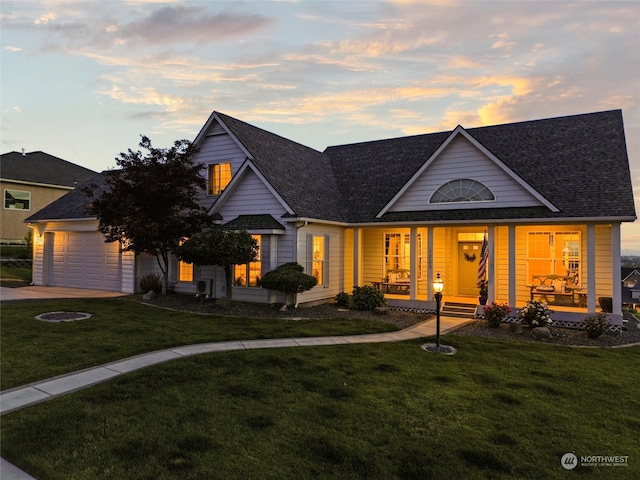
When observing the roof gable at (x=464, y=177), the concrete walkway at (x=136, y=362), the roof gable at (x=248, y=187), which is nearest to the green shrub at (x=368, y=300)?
the concrete walkway at (x=136, y=362)

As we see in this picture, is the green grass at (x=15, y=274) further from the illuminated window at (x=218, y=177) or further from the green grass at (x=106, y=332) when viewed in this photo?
the illuminated window at (x=218, y=177)

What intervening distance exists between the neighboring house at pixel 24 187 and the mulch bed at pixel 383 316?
23126mm

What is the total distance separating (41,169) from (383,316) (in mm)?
35159

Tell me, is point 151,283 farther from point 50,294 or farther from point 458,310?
point 458,310

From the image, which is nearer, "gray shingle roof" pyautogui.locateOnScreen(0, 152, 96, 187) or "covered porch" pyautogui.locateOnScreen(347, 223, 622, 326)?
"covered porch" pyautogui.locateOnScreen(347, 223, 622, 326)

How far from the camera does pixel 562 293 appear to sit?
45.8 ft

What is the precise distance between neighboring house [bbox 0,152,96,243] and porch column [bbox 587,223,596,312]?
3830 centimetres

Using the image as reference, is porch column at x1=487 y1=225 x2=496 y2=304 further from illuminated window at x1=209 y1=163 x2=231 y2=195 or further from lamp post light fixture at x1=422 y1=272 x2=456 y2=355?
illuminated window at x1=209 y1=163 x2=231 y2=195

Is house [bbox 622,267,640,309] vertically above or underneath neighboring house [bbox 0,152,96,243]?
underneath

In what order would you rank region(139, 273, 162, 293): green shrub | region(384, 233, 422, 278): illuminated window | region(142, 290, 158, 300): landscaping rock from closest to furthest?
region(142, 290, 158, 300): landscaping rock → region(384, 233, 422, 278): illuminated window → region(139, 273, 162, 293): green shrub

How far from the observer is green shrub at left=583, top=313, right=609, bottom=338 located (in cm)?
1110

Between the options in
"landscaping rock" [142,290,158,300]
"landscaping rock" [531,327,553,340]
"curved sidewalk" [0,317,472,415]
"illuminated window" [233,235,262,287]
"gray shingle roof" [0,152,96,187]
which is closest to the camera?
"curved sidewalk" [0,317,472,415]

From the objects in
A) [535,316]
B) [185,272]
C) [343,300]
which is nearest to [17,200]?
[185,272]

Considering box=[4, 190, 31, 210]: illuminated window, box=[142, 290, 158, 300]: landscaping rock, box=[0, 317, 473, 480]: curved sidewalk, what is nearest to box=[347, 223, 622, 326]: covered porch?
box=[0, 317, 473, 480]: curved sidewalk
